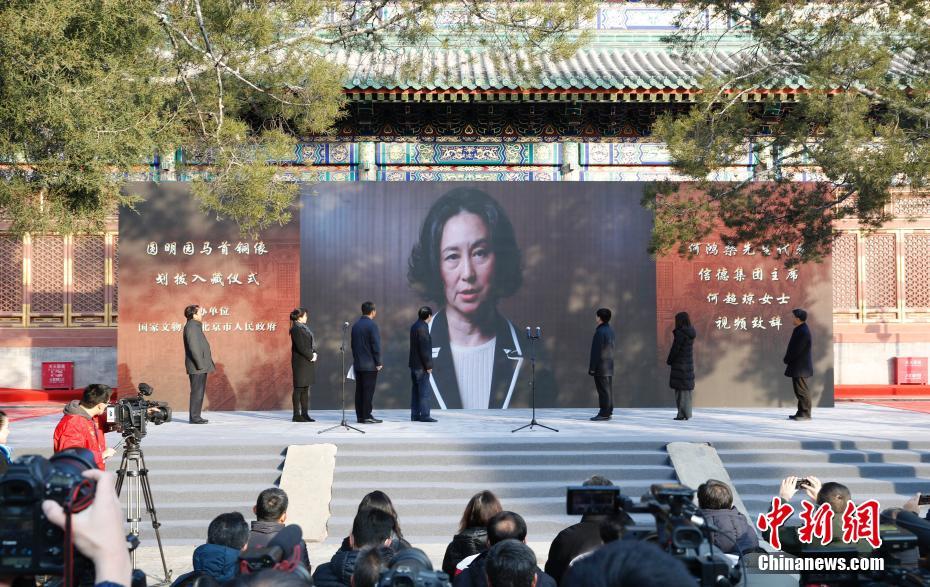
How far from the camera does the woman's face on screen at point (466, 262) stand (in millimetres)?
12500

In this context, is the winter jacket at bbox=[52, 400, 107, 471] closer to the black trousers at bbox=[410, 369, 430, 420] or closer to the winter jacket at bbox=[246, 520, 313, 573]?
the winter jacket at bbox=[246, 520, 313, 573]

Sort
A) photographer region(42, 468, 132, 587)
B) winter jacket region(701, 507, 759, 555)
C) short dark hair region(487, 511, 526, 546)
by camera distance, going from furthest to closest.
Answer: winter jacket region(701, 507, 759, 555), short dark hair region(487, 511, 526, 546), photographer region(42, 468, 132, 587)

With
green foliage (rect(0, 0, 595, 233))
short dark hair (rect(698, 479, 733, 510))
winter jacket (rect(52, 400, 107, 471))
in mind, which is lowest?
short dark hair (rect(698, 479, 733, 510))

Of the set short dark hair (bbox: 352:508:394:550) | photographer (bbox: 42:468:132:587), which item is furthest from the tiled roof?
photographer (bbox: 42:468:132:587)

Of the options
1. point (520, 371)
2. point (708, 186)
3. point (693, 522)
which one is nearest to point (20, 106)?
point (693, 522)

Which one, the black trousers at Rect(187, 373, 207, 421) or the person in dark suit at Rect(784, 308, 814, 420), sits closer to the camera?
the black trousers at Rect(187, 373, 207, 421)

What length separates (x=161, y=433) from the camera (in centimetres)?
955

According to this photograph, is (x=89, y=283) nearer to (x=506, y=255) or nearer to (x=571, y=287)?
(x=506, y=255)

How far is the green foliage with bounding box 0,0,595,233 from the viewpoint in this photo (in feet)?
20.6

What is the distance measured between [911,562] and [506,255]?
9.69 m

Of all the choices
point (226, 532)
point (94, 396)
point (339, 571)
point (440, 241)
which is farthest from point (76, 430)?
point (440, 241)

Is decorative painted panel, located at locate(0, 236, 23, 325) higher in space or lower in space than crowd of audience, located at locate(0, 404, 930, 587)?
higher

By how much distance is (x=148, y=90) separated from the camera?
24.1 feet

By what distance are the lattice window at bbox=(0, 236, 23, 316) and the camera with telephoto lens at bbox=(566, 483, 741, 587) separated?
44.7 ft
